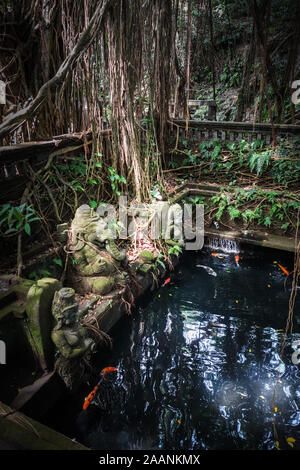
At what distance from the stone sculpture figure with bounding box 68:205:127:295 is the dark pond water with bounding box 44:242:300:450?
2.08 feet

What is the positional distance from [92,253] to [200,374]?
6.09 feet

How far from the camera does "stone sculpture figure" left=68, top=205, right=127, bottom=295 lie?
3.78 metres

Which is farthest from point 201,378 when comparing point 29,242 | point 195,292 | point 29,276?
point 29,242

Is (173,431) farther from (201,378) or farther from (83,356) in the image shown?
(83,356)

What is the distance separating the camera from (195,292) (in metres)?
4.65

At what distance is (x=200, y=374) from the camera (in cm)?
328

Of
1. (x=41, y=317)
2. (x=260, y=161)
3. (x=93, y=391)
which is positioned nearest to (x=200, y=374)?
(x=93, y=391)

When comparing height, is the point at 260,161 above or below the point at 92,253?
above

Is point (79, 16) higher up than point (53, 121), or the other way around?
point (79, 16)

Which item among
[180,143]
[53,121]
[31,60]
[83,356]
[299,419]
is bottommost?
[299,419]

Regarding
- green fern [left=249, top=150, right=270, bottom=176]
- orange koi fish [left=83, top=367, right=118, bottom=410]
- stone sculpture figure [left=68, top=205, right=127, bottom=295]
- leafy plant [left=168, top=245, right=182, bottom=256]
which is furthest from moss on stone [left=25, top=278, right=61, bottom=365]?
green fern [left=249, top=150, right=270, bottom=176]

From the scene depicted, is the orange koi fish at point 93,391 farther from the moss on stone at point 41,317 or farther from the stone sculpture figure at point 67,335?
the moss on stone at point 41,317

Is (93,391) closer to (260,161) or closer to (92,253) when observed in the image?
(92,253)

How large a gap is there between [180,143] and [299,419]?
5.64m
